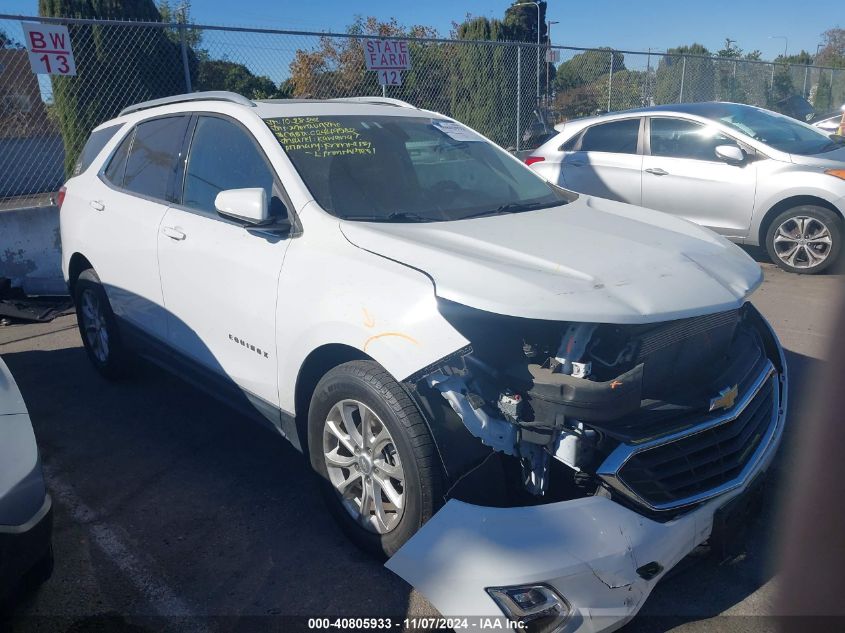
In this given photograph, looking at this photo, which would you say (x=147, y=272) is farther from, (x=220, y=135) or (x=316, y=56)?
(x=316, y=56)

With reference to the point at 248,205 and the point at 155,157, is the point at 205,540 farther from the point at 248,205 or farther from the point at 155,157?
the point at 155,157

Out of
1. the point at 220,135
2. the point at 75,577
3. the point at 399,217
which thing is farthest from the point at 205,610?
the point at 220,135

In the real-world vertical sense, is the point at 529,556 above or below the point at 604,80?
below

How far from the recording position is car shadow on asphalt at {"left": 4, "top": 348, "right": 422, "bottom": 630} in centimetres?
282

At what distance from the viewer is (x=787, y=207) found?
7.21 m

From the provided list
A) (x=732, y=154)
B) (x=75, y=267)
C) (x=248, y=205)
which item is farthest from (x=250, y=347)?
(x=732, y=154)

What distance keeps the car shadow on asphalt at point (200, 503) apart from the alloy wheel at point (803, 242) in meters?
5.66

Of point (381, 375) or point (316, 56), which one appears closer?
point (381, 375)

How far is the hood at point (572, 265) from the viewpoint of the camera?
2.44m

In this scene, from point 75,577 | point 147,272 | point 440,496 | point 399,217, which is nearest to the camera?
point 440,496

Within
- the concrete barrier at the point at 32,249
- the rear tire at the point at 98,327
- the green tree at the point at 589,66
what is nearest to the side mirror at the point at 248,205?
the rear tire at the point at 98,327

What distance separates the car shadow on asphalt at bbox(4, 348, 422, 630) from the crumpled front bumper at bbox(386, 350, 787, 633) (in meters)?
0.54

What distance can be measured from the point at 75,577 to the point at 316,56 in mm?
8501

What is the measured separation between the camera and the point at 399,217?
3.28 meters
